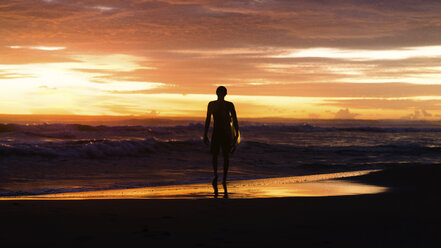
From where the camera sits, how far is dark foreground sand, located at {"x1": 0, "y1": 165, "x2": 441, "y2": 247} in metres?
4.07

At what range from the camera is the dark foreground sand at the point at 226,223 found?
13.4 feet

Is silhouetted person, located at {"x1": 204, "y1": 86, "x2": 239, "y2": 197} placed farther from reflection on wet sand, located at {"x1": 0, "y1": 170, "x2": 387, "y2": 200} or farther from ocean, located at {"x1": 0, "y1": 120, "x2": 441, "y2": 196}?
ocean, located at {"x1": 0, "y1": 120, "x2": 441, "y2": 196}

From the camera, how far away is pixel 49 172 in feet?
42.5

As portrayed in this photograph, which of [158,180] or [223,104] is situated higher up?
[223,104]

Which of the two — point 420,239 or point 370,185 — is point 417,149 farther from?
point 420,239

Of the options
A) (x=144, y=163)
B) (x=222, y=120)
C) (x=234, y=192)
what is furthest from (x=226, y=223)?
(x=144, y=163)

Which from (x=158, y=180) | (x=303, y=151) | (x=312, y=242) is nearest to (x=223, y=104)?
(x=158, y=180)

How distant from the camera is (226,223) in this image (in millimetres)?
4855

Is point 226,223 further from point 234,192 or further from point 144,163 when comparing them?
point 144,163

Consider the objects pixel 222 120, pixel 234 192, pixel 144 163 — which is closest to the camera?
pixel 234 192

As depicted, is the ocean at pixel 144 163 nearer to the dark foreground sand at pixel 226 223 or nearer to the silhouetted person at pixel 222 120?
the silhouetted person at pixel 222 120

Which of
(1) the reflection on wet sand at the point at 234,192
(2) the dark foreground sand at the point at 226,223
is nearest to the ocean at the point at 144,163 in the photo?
(1) the reflection on wet sand at the point at 234,192

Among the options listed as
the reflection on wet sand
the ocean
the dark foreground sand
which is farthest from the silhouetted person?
the dark foreground sand

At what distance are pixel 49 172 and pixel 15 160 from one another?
320 cm
